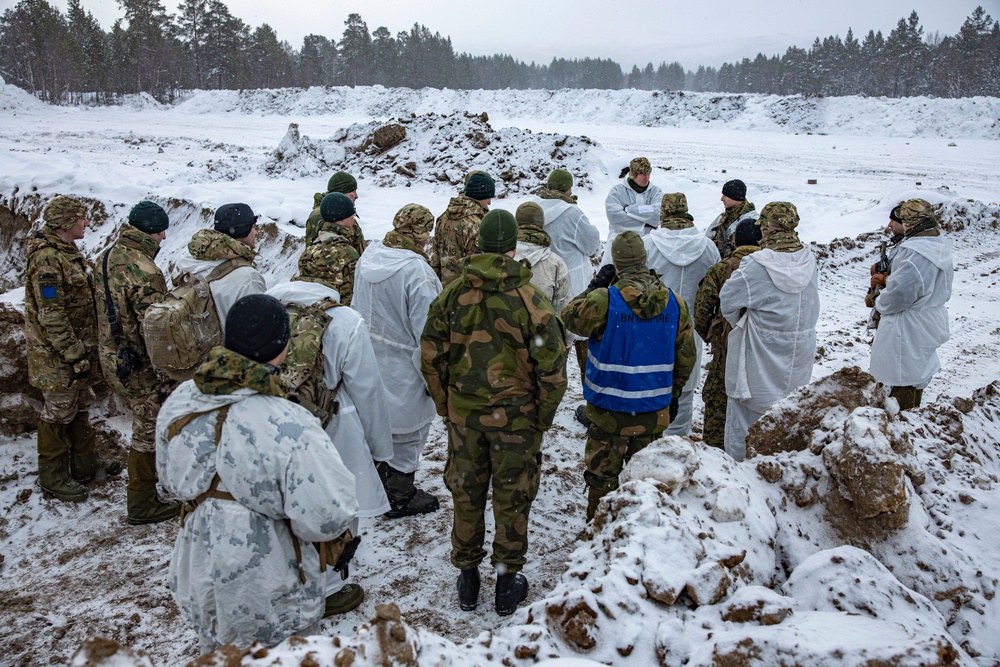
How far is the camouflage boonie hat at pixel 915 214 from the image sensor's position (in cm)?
471

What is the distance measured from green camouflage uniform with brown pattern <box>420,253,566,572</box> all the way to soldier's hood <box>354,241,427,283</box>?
3.11 ft

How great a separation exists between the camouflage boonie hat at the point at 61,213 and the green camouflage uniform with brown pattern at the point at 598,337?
11.6 feet

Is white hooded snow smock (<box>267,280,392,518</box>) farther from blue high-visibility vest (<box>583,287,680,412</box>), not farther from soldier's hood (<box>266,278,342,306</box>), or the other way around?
blue high-visibility vest (<box>583,287,680,412</box>)

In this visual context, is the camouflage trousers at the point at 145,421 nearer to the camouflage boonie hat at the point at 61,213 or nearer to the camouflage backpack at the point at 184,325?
the camouflage backpack at the point at 184,325

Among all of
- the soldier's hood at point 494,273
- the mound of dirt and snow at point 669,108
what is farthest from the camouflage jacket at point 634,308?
the mound of dirt and snow at point 669,108

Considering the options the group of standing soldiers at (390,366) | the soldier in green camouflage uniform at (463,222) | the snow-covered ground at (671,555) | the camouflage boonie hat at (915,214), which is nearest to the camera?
the snow-covered ground at (671,555)

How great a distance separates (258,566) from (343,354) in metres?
1.26

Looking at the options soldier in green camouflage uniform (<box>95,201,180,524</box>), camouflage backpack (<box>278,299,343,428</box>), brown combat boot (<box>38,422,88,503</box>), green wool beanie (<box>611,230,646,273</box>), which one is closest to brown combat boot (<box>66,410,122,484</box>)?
brown combat boot (<box>38,422,88,503</box>)

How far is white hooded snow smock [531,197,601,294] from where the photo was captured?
18.4ft

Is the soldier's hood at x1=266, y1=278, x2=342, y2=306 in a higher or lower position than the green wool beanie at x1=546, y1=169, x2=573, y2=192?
lower

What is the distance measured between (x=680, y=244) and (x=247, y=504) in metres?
3.82

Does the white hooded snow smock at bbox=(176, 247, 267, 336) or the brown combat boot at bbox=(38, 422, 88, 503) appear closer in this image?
the white hooded snow smock at bbox=(176, 247, 267, 336)

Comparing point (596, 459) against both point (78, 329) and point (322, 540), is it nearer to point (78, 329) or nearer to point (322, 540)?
point (322, 540)

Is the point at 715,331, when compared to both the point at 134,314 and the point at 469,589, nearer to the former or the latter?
the point at 469,589
